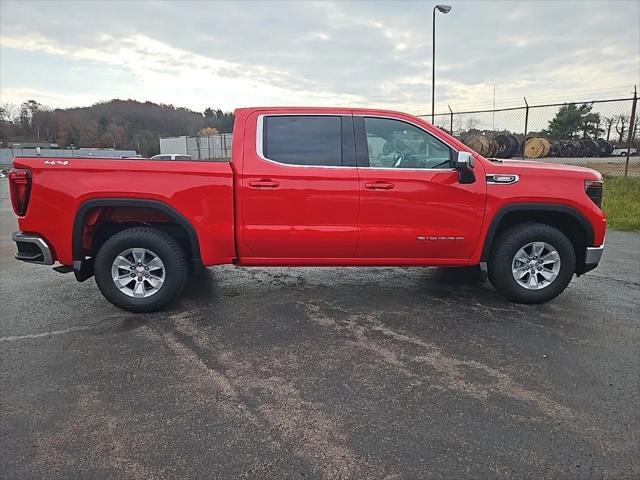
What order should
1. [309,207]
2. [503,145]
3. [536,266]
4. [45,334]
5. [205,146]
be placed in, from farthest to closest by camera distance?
[205,146] → [503,145] → [536,266] → [309,207] → [45,334]

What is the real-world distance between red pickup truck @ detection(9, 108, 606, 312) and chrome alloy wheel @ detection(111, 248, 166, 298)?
0.04 ft

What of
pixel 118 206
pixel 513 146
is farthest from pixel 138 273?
pixel 513 146

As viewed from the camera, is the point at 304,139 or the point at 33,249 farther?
the point at 304,139

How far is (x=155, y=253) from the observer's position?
427cm

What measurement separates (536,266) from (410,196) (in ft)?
4.96

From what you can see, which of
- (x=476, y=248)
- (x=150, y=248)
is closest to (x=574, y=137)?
(x=476, y=248)

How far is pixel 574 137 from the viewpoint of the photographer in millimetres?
26000

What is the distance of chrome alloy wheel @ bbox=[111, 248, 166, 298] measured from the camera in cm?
430

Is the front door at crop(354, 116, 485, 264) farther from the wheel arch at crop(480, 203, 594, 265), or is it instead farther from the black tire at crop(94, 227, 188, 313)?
the black tire at crop(94, 227, 188, 313)

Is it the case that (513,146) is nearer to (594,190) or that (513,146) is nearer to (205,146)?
(594,190)

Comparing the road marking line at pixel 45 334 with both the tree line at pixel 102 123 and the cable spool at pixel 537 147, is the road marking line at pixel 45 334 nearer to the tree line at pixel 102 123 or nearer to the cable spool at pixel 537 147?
the cable spool at pixel 537 147

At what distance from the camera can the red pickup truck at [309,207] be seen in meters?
4.09

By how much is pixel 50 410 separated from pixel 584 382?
3480 millimetres

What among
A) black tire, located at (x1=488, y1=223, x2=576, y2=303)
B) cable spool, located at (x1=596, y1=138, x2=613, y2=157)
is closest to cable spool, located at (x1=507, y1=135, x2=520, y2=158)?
cable spool, located at (x1=596, y1=138, x2=613, y2=157)
